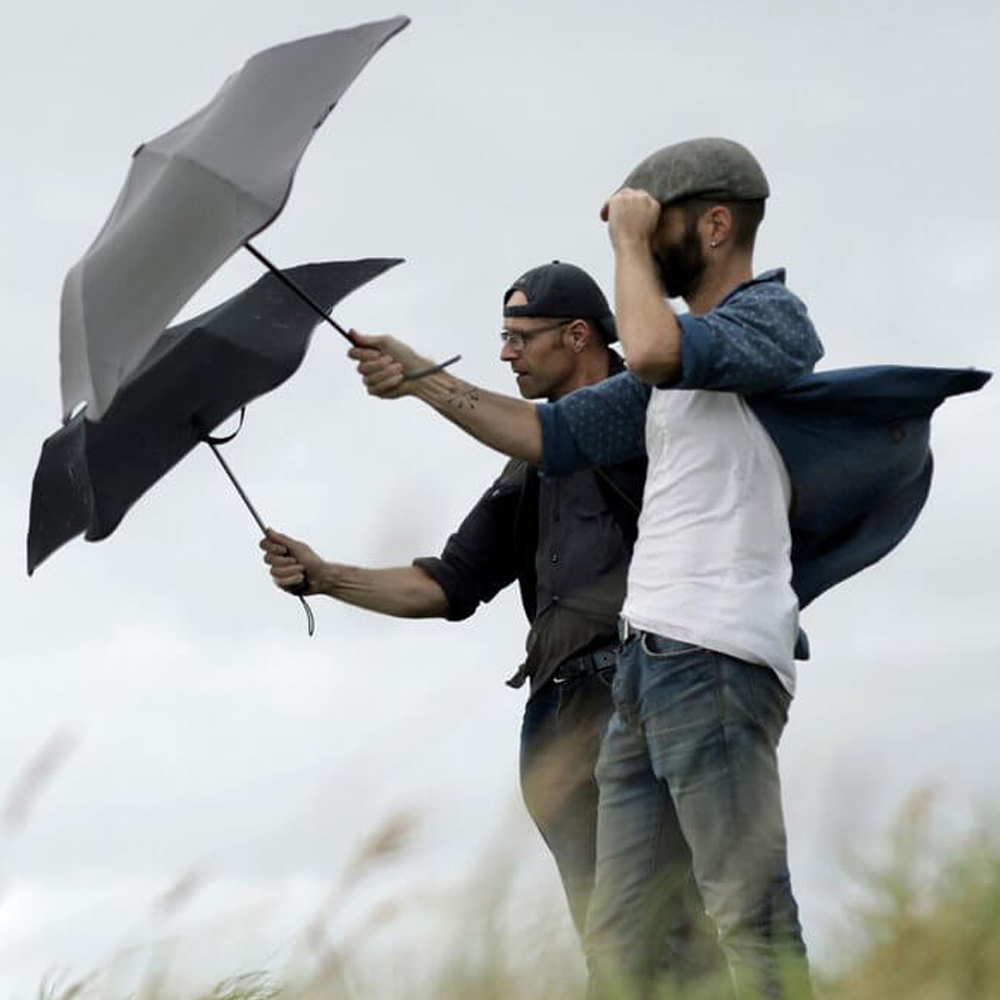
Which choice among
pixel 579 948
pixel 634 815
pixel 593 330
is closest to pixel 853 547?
pixel 634 815

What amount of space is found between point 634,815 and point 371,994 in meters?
0.95

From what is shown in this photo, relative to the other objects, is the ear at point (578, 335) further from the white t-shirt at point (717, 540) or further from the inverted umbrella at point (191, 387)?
the white t-shirt at point (717, 540)

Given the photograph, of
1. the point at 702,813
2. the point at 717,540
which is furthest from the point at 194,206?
the point at 702,813

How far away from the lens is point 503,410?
4.66m

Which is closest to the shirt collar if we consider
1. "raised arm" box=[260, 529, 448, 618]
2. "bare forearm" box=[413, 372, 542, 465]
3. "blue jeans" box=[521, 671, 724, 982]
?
"bare forearm" box=[413, 372, 542, 465]

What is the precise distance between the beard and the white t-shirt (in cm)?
26

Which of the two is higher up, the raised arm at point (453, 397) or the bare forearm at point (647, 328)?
the bare forearm at point (647, 328)

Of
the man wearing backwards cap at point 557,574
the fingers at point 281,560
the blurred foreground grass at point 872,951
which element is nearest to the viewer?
the blurred foreground grass at point 872,951

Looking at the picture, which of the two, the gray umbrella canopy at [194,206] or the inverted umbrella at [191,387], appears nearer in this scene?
the gray umbrella canopy at [194,206]

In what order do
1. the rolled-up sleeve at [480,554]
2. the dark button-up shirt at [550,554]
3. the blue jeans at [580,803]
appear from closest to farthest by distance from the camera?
the blue jeans at [580,803] < the dark button-up shirt at [550,554] < the rolled-up sleeve at [480,554]

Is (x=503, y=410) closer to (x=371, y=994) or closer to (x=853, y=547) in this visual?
(x=853, y=547)

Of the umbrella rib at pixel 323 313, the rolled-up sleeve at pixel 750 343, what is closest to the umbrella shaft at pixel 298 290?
the umbrella rib at pixel 323 313

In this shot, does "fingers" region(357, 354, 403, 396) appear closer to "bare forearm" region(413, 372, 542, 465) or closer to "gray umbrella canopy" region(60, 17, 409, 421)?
"bare forearm" region(413, 372, 542, 465)

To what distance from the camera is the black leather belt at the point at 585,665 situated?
5.21 metres
